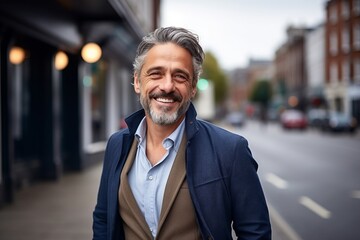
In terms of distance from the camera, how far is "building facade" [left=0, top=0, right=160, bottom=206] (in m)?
8.00

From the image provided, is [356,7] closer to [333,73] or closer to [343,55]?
[343,55]

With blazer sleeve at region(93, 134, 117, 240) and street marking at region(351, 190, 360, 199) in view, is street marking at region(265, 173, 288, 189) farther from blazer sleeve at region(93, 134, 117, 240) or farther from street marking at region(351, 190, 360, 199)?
→ blazer sleeve at region(93, 134, 117, 240)

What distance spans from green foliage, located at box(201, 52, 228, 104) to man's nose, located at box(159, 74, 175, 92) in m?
67.0

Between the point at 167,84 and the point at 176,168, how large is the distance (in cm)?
37

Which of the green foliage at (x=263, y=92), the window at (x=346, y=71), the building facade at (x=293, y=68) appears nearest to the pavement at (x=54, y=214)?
the window at (x=346, y=71)

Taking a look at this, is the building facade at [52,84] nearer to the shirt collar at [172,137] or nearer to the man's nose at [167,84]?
the shirt collar at [172,137]

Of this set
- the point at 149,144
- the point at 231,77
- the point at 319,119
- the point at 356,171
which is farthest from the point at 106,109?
the point at 231,77

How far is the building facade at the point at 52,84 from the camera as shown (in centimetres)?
800

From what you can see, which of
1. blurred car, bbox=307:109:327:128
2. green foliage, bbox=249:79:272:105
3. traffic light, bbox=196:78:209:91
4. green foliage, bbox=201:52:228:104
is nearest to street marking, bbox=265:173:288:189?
traffic light, bbox=196:78:209:91

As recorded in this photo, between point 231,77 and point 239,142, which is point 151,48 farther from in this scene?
point 231,77

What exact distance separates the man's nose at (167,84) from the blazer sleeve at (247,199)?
15.3 inches

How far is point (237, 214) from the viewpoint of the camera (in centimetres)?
208

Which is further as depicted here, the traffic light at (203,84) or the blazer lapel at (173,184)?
the traffic light at (203,84)

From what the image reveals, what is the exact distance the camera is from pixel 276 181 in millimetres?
11109
